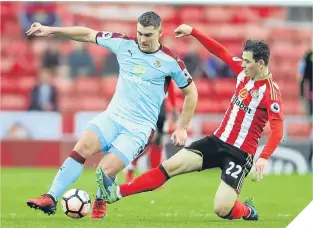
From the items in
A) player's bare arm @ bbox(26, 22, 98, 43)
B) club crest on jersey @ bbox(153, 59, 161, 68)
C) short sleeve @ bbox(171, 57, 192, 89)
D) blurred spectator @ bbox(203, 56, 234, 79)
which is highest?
player's bare arm @ bbox(26, 22, 98, 43)

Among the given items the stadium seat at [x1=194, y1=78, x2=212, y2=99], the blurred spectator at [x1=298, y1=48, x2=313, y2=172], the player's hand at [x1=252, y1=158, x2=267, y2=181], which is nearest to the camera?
the player's hand at [x1=252, y1=158, x2=267, y2=181]

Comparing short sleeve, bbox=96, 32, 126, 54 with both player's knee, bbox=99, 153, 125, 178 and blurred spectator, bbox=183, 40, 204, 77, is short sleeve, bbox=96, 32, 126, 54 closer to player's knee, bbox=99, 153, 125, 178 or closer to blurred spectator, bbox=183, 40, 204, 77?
player's knee, bbox=99, 153, 125, 178

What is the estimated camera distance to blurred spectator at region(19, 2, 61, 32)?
18094 millimetres

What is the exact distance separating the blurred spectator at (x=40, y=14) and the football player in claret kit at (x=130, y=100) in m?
9.15

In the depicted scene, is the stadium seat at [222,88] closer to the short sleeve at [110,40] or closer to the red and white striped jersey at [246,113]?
the red and white striped jersey at [246,113]

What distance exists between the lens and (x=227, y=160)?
9023 mm

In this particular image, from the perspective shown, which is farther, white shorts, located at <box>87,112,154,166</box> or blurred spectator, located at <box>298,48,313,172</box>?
blurred spectator, located at <box>298,48,313,172</box>

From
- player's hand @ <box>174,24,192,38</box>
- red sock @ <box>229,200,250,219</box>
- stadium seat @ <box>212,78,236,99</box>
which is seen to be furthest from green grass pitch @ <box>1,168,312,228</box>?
stadium seat @ <box>212,78,236,99</box>

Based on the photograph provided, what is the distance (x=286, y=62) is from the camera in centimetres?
1959

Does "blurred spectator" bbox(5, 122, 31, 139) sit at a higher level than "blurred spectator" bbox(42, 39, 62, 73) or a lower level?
lower

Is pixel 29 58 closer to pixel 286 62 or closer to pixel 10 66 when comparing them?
pixel 10 66

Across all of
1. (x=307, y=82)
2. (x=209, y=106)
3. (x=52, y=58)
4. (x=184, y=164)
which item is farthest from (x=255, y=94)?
(x=52, y=58)

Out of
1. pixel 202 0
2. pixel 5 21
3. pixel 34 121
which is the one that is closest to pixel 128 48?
pixel 202 0

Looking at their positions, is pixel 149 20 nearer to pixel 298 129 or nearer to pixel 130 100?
pixel 130 100
